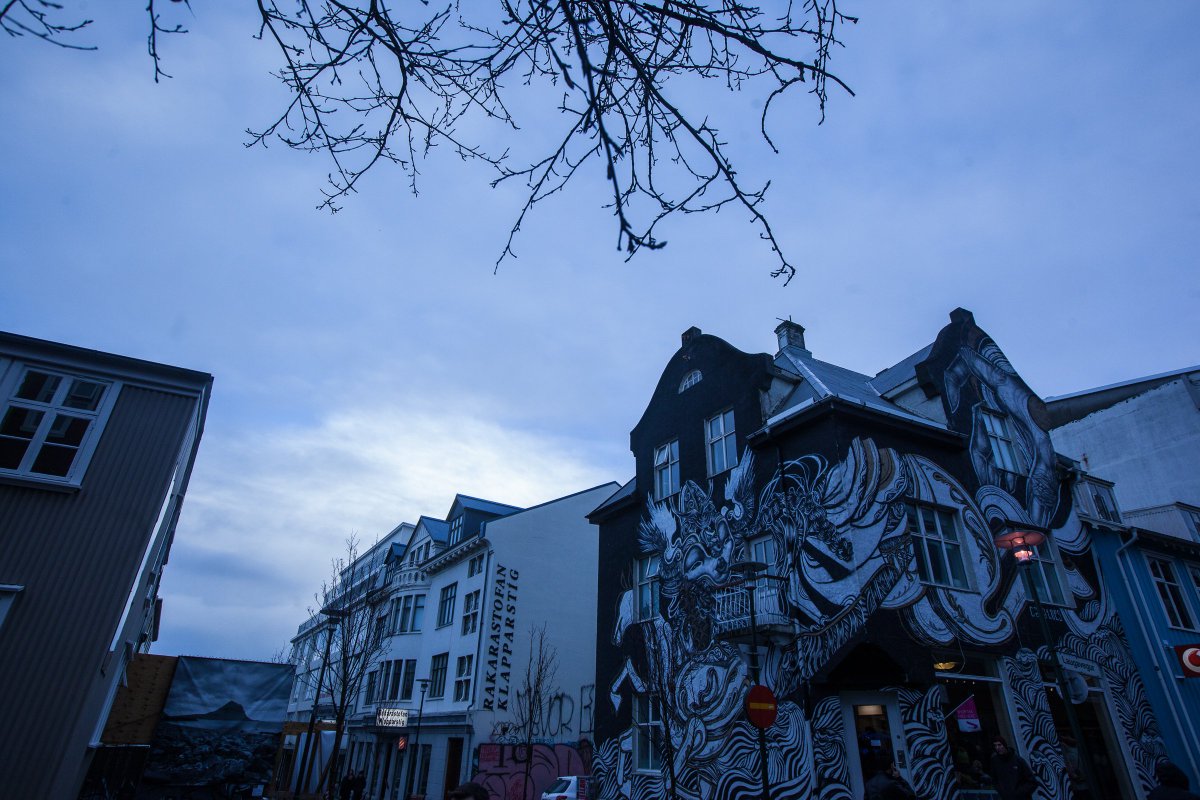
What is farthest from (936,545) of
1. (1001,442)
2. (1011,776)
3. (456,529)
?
(456,529)

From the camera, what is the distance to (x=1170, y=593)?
1878cm

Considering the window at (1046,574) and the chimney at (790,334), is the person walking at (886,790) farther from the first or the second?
the chimney at (790,334)

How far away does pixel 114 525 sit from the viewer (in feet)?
34.5

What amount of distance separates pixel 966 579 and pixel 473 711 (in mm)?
19813

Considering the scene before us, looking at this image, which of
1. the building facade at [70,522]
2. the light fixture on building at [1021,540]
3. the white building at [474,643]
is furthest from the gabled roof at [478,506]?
the light fixture on building at [1021,540]

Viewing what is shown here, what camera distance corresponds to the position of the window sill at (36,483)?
10.1 m

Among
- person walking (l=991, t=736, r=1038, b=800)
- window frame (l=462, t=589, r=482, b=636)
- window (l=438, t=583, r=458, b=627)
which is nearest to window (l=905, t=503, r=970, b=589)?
person walking (l=991, t=736, r=1038, b=800)

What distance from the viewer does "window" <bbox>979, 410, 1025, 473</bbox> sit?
1748cm

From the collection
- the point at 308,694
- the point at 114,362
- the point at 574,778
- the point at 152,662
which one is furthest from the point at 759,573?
the point at 308,694

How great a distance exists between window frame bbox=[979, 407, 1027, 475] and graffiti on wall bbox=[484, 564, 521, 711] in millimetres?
20027

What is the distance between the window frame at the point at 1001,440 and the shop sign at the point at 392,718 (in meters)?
26.7

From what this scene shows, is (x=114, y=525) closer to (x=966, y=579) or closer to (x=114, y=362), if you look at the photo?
(x=114, y=362)

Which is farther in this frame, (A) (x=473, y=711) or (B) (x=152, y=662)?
(A) (x=473, y=711)

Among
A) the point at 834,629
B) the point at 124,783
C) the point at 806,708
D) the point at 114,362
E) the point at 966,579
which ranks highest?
the point at 114,362
